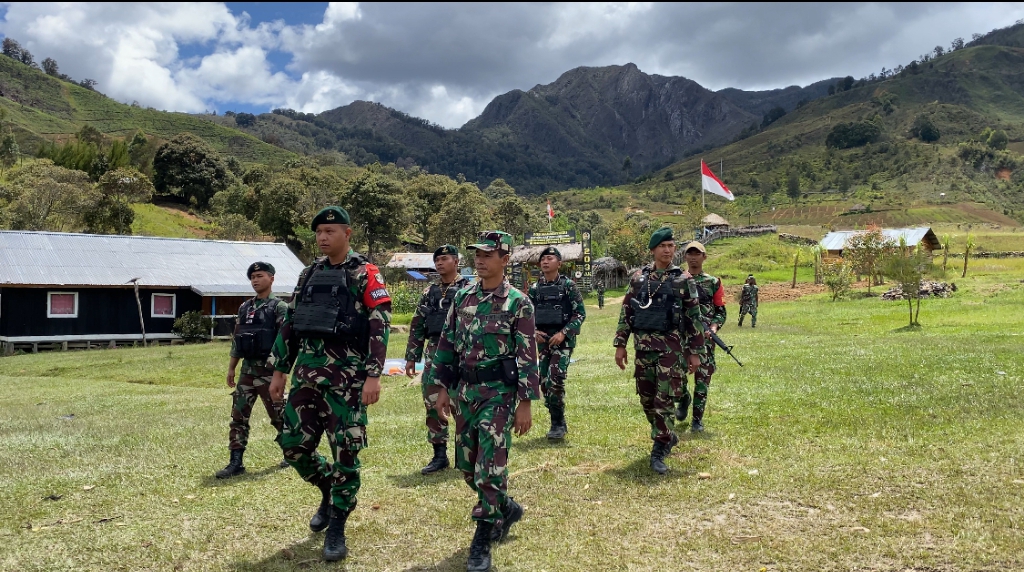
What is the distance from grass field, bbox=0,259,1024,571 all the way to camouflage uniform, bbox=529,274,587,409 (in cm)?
63

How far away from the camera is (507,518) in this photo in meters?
5.46

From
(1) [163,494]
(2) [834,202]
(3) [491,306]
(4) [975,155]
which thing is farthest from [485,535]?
(4) [975,155]

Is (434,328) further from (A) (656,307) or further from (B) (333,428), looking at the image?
(B) (333,428)

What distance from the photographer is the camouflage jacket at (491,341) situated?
5.16 m

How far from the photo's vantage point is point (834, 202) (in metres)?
112

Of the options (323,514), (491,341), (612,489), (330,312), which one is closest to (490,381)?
(491,341)

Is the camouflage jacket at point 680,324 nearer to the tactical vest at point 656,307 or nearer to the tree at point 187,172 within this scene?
the tactical vest at point 656,307

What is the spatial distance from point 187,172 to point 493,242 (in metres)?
83.6

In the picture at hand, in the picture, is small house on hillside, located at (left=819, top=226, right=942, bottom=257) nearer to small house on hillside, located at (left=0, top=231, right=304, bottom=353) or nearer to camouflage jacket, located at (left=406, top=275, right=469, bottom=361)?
small house on hillside, located at (left=0, top=231, right=304, bottom=353)

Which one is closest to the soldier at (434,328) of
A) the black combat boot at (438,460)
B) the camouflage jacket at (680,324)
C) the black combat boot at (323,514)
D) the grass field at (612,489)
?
the black combat boot at (438,460)

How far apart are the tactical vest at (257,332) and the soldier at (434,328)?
151 centimetres

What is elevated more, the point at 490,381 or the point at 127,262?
the point at 127,262

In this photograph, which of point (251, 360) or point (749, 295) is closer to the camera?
point (251, 360)

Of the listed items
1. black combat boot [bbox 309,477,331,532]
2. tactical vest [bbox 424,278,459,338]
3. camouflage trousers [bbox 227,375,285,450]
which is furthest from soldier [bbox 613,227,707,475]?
camouflage trousers [bbox 227,375,285,450]
